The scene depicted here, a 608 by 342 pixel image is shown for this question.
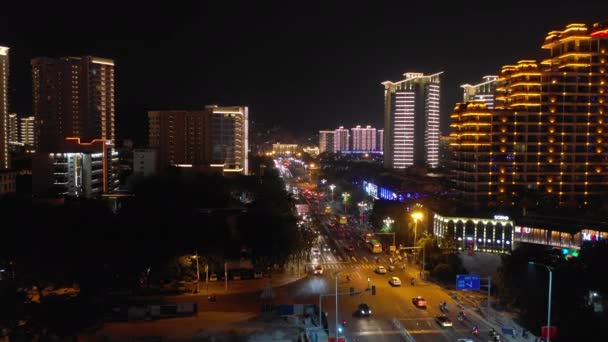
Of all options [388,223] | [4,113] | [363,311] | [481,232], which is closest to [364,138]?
[4,113]

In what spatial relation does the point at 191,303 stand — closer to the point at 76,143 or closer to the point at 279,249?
the point at 279,249

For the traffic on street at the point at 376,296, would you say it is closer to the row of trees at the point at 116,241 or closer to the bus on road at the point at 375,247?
the bus on road at the point at 375,247

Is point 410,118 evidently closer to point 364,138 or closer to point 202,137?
point 202,137

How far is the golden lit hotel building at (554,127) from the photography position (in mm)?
48562

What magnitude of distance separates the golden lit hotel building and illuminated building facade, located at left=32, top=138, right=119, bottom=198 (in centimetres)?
3538

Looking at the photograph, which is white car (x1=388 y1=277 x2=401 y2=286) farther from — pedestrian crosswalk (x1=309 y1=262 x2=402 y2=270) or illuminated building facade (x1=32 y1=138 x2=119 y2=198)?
illuminated building facade (x1=32 y1=138 x2=119 y2=198)

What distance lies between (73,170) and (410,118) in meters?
65.2

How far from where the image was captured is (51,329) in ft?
72.5

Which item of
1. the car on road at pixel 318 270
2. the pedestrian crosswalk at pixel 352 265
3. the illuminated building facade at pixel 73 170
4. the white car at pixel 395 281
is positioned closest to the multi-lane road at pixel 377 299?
the pedestrian crosswalk at pixel 352 265

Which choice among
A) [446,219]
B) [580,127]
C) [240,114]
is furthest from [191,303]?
[240,114]

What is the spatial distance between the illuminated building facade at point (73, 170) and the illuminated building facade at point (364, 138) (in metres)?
134

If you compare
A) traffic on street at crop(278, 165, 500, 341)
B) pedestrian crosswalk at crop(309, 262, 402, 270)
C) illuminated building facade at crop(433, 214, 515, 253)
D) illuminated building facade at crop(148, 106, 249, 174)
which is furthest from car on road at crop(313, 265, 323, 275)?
illuminated building facade at crop(148, 106, 249, 174)

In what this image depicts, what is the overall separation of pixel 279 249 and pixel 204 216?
520 centimetres

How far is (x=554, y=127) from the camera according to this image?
48812 millimetres
